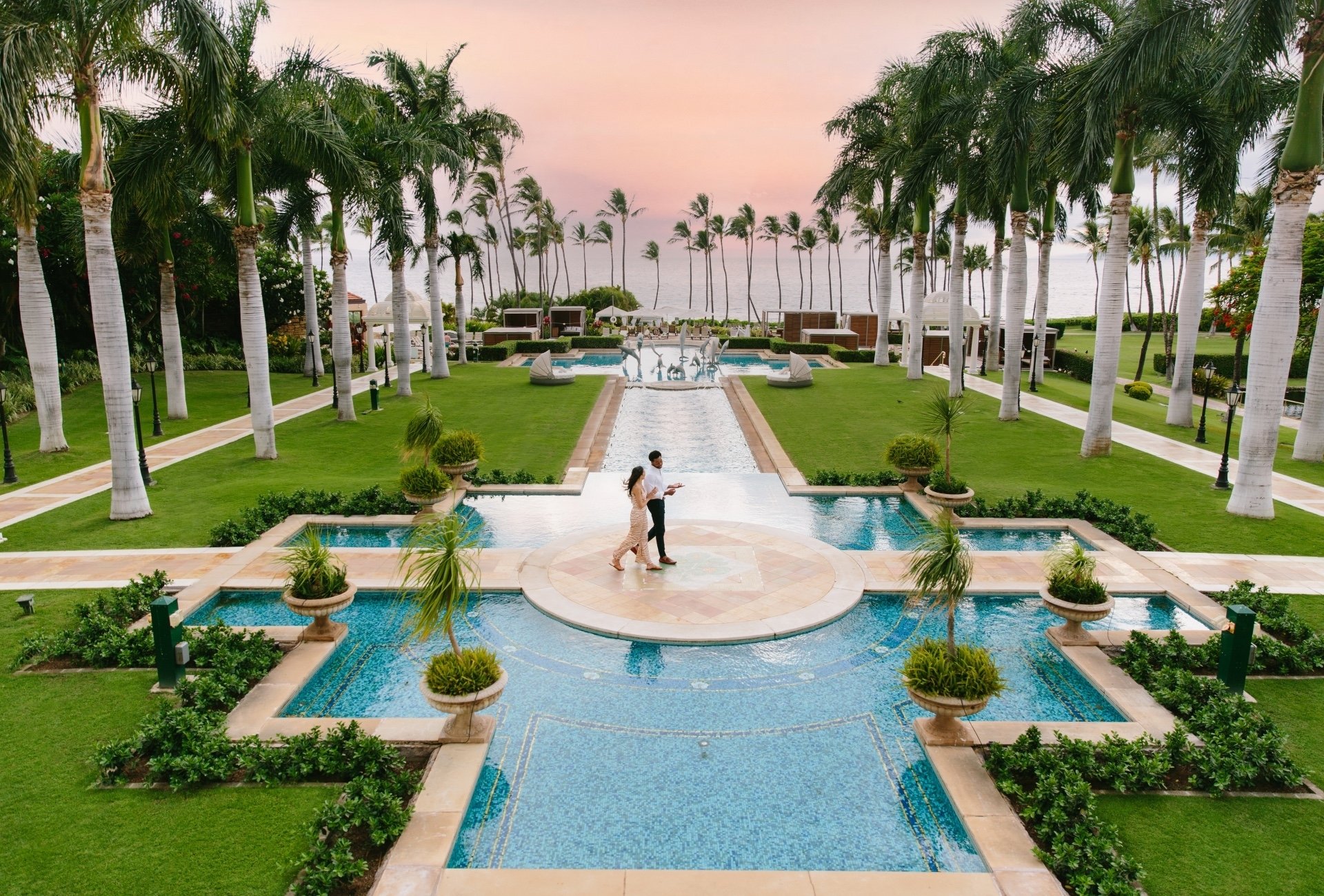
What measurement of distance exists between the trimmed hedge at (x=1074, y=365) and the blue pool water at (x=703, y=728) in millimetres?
29728

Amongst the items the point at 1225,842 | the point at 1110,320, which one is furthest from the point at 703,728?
the point at 1110,320

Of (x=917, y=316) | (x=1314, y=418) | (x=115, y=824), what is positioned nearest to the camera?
(x=115, y=824)

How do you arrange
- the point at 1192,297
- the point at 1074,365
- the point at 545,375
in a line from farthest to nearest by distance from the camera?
the point at 1074,365
the point at 545,375
the point at 1192,297

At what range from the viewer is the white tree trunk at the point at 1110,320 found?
20.6 meters

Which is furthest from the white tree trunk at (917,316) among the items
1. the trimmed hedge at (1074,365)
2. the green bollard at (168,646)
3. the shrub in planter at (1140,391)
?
the green bollard at (168,646)

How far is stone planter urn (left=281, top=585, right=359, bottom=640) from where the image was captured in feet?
35.5

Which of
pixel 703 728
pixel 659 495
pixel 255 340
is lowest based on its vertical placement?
pixel 703 728

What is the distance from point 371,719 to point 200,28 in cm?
1381

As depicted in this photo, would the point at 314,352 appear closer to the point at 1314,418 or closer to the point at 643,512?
the point at 643,512

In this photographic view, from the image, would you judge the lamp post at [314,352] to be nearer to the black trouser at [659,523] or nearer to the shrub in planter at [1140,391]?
the black trouser at [659,523]

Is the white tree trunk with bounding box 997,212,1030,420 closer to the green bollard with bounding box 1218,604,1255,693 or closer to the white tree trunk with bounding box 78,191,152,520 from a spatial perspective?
the green bollard with bounding box 1218,604,1255,693

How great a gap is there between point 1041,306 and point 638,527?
28549mm

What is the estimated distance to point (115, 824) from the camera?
291 inches

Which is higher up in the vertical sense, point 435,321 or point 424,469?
point 435,321
